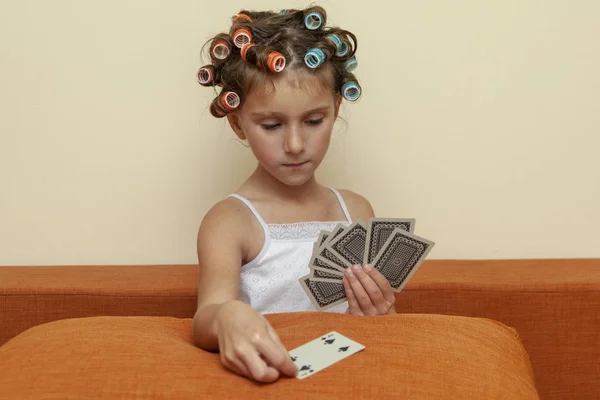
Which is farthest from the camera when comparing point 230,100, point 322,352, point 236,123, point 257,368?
point 236,123

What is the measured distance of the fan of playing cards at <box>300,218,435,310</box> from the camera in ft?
5.91

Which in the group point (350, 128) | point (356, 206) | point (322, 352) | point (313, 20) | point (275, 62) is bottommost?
point (322, 352)

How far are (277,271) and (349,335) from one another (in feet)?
1.65

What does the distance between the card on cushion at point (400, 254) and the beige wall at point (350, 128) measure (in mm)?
797

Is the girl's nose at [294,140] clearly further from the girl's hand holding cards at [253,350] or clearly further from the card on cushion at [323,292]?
the girl's hand holding cards at [253,350]

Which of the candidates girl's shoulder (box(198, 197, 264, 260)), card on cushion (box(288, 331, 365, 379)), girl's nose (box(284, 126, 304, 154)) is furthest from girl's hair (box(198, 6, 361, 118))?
card on cushion (box(288, 331, 365, 379))

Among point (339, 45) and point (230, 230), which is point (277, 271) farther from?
point (339, 45)

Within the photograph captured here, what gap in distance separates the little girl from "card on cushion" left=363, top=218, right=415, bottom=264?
3cm

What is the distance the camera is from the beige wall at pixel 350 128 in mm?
2533

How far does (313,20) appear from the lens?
1.97m

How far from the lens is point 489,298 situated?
6.92 feet

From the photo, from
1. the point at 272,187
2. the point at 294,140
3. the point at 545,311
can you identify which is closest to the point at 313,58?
the point at 294,140

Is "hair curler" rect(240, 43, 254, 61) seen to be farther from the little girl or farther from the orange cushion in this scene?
the orange cushion

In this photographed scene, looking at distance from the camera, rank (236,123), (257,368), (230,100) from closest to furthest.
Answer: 1. (257,368)
2. (230,100)
3. (236,123)
